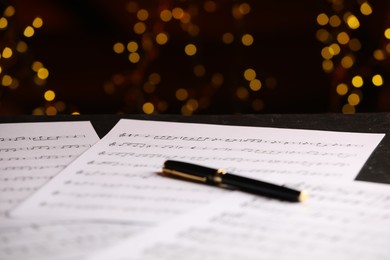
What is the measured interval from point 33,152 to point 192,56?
1.46m

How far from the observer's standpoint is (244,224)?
63cm

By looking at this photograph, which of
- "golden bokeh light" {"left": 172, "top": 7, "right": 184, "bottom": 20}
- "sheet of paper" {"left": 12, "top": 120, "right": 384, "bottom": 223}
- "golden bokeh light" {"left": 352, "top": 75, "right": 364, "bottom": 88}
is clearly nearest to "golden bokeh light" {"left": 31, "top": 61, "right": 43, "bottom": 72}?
"golden bokeh light" {"left": 172, "top": 7, "right": 184, "bottom": 20}

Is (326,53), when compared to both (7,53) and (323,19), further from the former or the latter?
(7,53)

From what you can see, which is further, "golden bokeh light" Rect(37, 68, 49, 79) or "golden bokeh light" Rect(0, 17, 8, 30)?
"golden bokeh light" Rect(37, 68, 49, 79)

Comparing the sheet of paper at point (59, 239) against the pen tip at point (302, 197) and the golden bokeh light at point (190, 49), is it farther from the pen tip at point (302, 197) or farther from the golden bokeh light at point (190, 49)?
the golden bokeh light at point (190, 49)

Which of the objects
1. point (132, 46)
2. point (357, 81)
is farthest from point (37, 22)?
→ point (357, 81)

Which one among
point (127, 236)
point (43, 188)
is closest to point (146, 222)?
point (127, 236)

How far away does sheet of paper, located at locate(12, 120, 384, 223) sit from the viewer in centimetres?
68

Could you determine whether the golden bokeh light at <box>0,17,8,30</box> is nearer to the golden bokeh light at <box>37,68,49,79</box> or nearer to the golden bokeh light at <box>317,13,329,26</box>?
the golden bokeh light at <box>37,68,49,79</box>

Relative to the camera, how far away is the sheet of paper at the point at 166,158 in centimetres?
68

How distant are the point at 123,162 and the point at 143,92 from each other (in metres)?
1.47

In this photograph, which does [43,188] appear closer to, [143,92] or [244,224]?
[244,224]

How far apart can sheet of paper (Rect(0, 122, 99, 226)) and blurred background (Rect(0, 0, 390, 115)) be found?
131 centimetres

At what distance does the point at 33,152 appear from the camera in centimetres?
83
